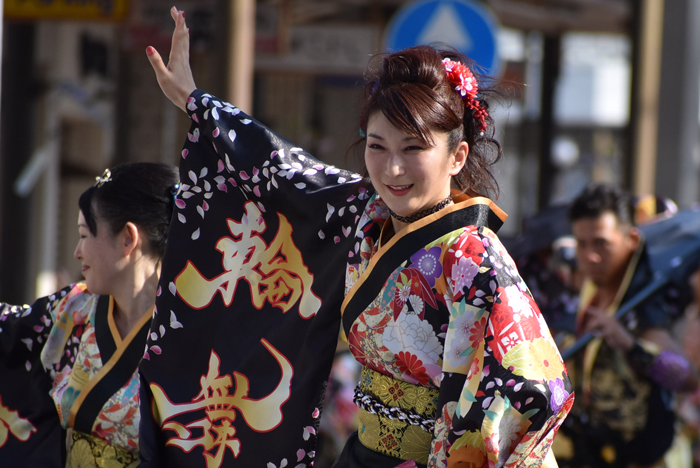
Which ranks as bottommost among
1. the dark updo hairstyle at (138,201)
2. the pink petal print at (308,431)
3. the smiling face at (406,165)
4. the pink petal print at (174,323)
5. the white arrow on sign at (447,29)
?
the pink petal print at (308,431)

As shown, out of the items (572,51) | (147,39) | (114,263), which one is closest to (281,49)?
(147,39)

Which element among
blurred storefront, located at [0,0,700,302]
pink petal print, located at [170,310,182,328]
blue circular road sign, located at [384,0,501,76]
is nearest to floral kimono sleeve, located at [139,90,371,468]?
pink petal print, located at [170,310,182,328]

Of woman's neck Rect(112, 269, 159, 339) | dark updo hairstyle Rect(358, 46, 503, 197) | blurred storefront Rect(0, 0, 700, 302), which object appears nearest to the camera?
dark updo hairstyle Rect(358, 46, 503, 197)

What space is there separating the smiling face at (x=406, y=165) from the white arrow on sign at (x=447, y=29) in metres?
2.49

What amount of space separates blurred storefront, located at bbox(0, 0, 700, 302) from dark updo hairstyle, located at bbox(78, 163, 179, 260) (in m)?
1.13

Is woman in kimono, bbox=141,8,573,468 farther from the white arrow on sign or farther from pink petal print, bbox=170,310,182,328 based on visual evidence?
the white arrow on sign

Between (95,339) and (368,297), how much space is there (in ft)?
3.15

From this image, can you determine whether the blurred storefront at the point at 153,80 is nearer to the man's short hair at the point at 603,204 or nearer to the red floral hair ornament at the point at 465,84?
the man's short hair at the point at 603,204

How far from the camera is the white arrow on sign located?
14.4 ft

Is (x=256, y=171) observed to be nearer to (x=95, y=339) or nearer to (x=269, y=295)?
(x=269, y=295)

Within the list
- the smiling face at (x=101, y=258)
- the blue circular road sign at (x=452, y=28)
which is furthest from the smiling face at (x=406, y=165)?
the blue circular road sign at (x=452, y=28)

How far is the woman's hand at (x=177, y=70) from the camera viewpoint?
235 centimetres

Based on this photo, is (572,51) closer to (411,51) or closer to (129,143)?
(129,143)

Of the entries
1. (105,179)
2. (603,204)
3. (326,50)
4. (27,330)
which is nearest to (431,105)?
(105,179)
